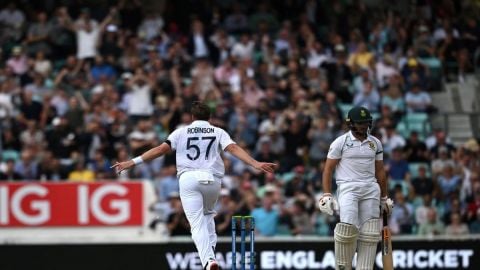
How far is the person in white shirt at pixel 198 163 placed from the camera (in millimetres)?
14961

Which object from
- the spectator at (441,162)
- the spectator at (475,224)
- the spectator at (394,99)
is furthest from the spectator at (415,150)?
the spectator at (475,224)

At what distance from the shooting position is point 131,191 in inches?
855

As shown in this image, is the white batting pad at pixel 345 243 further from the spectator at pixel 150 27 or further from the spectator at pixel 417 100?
the spectator at pixel 150 27

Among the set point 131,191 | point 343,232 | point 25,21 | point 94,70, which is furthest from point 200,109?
point 25,21

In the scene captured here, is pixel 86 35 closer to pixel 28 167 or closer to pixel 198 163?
pixel 28 167

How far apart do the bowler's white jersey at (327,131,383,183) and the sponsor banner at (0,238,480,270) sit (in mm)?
4746

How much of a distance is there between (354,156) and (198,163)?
1.82 m

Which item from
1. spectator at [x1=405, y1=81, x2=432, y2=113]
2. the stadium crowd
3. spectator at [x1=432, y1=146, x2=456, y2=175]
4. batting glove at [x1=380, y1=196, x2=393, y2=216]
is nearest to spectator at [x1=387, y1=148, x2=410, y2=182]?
the stadium crowd

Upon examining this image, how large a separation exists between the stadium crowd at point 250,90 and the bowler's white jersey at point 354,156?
6.43 meters

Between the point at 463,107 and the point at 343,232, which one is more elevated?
the point at 463,107

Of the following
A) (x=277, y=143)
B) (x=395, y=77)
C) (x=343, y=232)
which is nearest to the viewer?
(x=343, y=232)

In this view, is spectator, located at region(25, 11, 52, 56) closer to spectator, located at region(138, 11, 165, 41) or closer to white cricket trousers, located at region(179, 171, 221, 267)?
spectator, located at region(138, 11, 165, 41)

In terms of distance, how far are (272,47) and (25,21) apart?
524 centimetres

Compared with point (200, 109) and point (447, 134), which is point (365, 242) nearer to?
point (200, 109)
